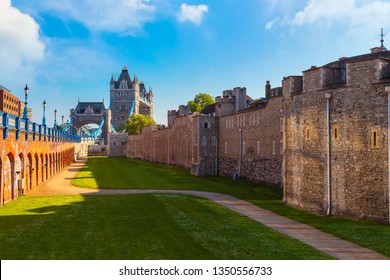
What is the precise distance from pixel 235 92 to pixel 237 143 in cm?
1135

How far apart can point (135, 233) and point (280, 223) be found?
714cm

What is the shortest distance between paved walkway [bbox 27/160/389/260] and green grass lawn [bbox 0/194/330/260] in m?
0.73

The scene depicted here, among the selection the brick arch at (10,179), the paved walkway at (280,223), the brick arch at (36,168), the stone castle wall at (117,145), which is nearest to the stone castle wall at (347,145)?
the paved walkway at (280,223)

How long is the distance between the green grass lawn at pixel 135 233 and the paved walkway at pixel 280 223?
733mm

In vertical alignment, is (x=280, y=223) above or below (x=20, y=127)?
below

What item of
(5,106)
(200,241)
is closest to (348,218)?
(200,241)

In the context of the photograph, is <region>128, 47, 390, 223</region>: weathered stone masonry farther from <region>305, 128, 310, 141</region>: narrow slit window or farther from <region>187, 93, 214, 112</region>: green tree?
<region>187, 93, 214, 112</region>: green tree

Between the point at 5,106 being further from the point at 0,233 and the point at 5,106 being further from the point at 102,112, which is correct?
the point at 0,233

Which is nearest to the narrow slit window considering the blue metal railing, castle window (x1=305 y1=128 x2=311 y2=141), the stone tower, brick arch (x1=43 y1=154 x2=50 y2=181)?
castle window (x1=305 y1=128 x2=311 y2=141)

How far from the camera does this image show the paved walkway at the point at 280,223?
45.4 ft

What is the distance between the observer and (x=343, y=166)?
19938mm

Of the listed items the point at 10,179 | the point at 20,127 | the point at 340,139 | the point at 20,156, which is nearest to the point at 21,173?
the point at 20,156

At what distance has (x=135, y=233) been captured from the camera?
15.8m

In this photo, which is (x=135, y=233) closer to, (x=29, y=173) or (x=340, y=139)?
(x=340, y=139)
